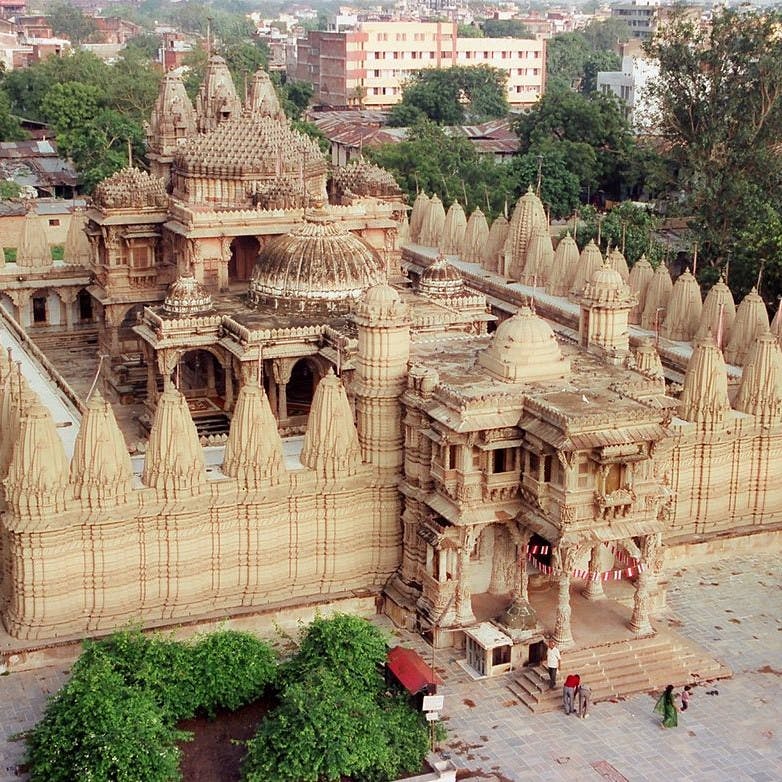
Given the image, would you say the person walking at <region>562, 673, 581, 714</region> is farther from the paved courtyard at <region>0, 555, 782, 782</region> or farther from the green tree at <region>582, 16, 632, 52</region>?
the green tree at <region>582, 16, 632, 52</region>

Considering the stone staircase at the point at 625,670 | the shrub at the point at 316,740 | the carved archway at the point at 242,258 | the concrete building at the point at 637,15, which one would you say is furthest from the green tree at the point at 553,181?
the concrete building at the point at 637,15

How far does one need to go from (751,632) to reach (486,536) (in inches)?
194

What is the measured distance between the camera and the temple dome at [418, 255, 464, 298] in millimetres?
34719

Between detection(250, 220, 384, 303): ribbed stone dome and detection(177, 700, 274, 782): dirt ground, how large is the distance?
13418 millimetres

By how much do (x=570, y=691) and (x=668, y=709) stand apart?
153cm

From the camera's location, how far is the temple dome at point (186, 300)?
3316cm

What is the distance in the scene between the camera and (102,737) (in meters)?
18.7

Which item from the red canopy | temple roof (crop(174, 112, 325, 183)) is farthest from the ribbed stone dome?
the red canopy

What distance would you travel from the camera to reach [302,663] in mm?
21062

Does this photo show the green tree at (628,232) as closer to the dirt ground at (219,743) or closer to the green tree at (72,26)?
the dirt ground at (219,743)

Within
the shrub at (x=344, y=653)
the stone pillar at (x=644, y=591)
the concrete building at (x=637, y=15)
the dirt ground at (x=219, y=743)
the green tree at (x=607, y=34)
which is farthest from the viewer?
the concrete building at (x=637, y=15)

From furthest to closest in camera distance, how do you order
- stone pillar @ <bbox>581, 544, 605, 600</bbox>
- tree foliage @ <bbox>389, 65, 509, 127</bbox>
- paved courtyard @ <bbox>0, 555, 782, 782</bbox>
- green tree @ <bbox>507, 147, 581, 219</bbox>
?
tree foliage @ <bbox>389, 65, 509, 127</bbox>
green tree @ <bbox>507, 147, 581, 219</bbox>
stone pillar @ <bbox>581, 544, 605, 600</bbox>
paved courtyard @ <bbox>0, 555, 782, 782</bbox>

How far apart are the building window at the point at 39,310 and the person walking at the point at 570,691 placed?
2597 centimetres

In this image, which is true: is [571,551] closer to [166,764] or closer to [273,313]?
[166,764]
